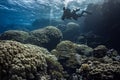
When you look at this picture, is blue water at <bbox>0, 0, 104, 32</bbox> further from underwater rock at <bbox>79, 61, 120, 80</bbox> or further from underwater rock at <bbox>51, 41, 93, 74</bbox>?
underwater rock at <bbox>79, 61, 120, 80</bbox>

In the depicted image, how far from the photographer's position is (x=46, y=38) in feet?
54.4

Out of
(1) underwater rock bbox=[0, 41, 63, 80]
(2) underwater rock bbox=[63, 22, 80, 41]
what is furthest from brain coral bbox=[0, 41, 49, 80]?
(2) underwater rock bbox=[63, 22, 80, 41]

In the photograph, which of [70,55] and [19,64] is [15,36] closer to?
[70,55]

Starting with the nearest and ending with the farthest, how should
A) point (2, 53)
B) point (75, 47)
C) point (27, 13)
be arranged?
point (2, 53), point (75, 47), point (27, 13)

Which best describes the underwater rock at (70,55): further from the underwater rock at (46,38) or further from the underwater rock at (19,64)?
the underwater rock at (46,38)

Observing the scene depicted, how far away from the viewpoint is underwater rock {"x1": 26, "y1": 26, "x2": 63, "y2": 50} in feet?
53.4

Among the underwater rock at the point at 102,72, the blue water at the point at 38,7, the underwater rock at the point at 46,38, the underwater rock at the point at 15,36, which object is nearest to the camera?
the underwater rock at the point at 102,72

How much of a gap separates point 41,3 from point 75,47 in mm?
14124

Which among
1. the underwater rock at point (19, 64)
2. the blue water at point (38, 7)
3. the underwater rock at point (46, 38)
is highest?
the blue water at point (38, 7)

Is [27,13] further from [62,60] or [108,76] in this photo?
[108,76]

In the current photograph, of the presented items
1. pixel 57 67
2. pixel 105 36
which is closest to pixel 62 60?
pixel 57 67

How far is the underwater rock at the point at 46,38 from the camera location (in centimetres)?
1627

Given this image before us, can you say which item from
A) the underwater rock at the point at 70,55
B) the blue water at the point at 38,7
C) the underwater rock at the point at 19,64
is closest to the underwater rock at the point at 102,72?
the underwater rock at the point at 19,64

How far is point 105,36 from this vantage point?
728 inches
